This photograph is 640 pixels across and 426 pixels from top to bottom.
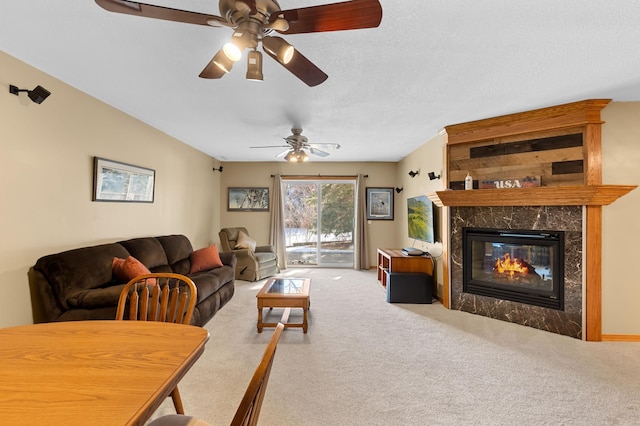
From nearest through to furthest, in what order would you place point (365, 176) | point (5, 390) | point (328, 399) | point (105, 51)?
point (5, 390) < point (328, 399) < point (105, 51) < point (365, 176)

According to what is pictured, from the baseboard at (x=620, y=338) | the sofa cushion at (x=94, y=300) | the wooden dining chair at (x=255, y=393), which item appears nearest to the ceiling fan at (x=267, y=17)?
the wooden dining chair at (x=255, y=393)

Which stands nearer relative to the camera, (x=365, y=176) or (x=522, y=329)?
(x=522, y=329)

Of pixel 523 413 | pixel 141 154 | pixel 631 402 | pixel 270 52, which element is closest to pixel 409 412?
pixel 523 413

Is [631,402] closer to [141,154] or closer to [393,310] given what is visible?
[393,310]

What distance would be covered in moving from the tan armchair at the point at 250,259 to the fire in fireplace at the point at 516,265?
11.3ft

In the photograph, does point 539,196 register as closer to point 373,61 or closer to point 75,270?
point 373,61

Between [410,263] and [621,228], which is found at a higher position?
[621,228]

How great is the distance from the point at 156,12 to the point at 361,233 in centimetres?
558

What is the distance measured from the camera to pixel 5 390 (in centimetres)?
81

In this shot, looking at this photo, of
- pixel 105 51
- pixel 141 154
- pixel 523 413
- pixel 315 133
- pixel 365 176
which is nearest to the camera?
pixel 523 413

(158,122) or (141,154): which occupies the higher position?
(158,122)

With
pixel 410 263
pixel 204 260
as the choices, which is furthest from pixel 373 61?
pixel 204 260

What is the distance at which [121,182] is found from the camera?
3428 millimetres

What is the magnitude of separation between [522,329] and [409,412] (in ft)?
7.09
